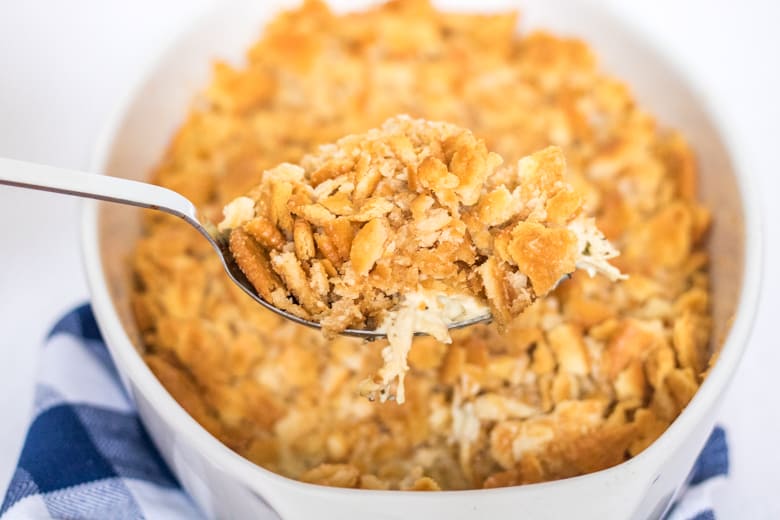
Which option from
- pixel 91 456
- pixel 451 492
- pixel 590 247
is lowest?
pixel 91 456

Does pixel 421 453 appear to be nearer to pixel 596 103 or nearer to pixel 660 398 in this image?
pixel 660 398

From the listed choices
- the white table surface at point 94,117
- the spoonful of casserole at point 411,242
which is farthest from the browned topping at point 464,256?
the white table surface at point 94,117

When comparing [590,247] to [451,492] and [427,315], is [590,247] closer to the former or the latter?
[427,315]

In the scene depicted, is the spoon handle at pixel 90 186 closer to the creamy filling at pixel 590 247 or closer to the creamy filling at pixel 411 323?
the creamy filling at pixel 411 323

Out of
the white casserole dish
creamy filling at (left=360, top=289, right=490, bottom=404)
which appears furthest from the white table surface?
creamy filling at (left=360, top=289, right=490, bottom=404)

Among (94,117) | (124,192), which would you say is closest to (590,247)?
(124,192)

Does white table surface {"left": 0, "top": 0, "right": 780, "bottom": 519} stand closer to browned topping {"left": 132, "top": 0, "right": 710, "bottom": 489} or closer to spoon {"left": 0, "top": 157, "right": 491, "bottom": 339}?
browned topping {"left": 132, "top": 0, "right": 710, "bottom": 489}
